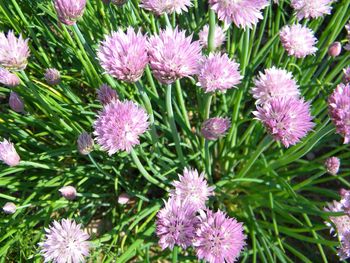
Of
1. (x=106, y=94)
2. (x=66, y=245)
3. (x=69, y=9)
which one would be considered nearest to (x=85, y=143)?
(x=106, y=94)

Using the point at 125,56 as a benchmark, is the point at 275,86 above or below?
below

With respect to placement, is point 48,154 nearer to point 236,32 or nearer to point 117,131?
point 117,131

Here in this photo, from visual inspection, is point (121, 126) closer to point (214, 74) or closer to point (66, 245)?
point (214, 74)

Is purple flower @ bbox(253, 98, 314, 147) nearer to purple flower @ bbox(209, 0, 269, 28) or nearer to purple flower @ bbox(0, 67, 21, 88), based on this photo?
purple flower @ bbox(209, 0, 269, 28)

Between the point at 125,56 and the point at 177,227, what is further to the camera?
the point at 177,227

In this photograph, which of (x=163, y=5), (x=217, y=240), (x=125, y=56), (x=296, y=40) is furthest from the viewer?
(x=296, y=40)

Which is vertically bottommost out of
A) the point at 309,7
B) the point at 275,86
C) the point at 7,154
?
the point at 7,154

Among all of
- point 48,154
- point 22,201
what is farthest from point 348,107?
point 22,201

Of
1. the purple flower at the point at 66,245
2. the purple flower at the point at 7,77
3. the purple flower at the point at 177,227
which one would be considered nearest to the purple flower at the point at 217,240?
the purple flower at the point at 177,227
